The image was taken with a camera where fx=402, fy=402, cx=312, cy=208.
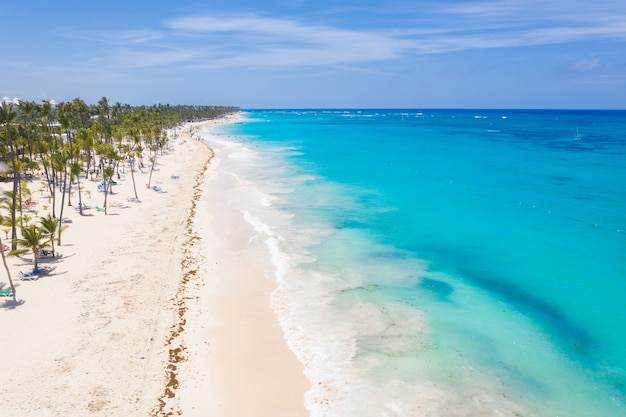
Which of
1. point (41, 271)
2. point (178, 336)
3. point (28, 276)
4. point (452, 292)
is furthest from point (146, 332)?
point (452, 292)

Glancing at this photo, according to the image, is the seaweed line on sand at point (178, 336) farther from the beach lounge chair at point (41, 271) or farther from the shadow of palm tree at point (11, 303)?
the beach lounge chair at point (41, 271)

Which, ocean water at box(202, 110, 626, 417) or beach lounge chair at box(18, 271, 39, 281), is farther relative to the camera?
beach lounge chair at box(18, 271, 39, 281)

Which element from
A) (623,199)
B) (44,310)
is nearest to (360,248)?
(44,310)

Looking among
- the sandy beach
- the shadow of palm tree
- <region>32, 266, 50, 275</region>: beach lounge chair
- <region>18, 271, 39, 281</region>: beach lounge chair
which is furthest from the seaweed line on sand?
<region>18, 271, 39, 281</region>: beach lounge chair

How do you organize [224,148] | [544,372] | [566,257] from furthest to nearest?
[224,148]
[566,257]
[544,372]

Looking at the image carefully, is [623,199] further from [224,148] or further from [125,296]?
[224,148]

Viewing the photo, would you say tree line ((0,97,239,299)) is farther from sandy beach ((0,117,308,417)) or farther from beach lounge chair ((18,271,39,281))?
sandy beach ((0,117,308,417))
